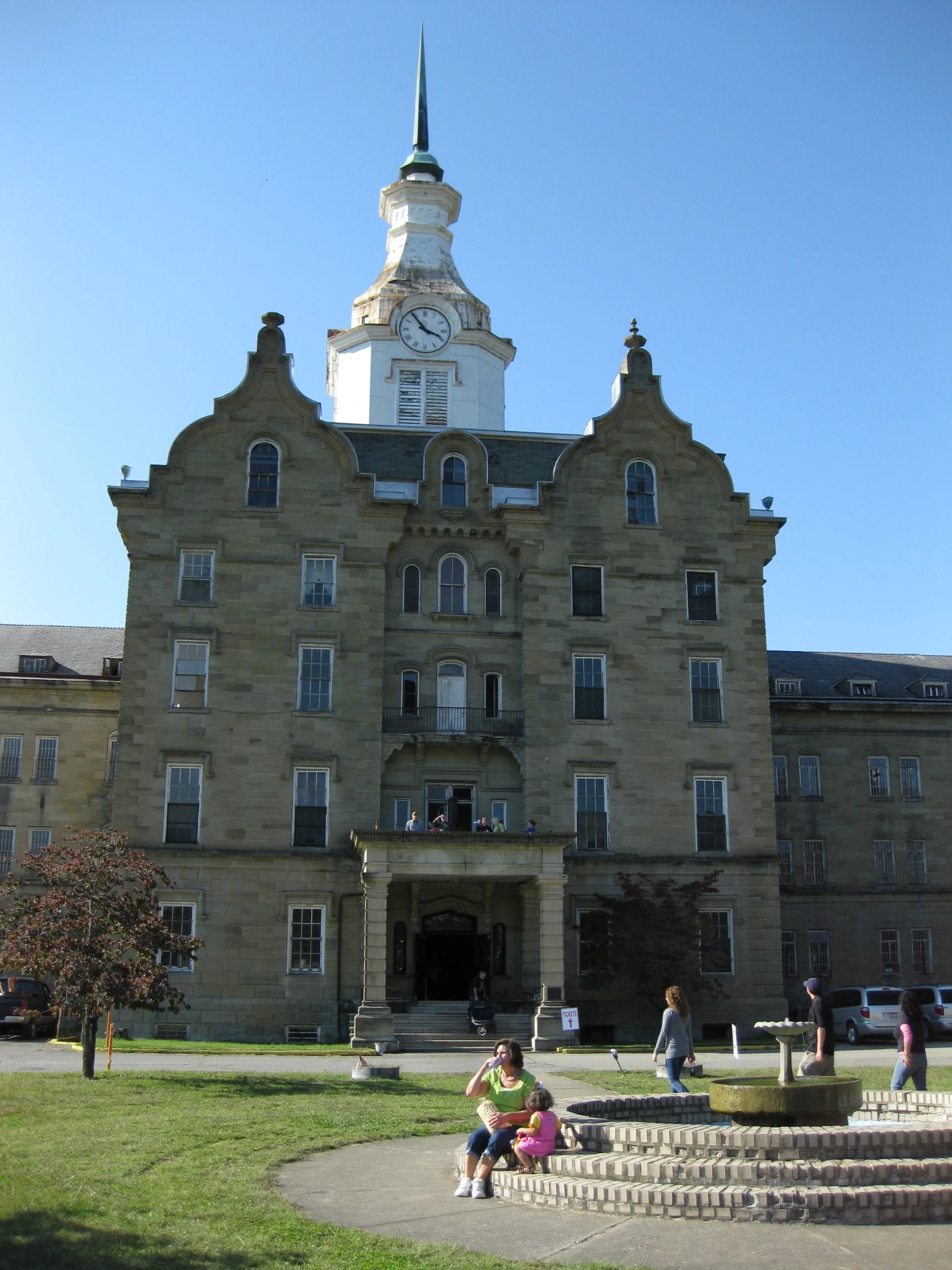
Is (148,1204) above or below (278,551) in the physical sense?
below

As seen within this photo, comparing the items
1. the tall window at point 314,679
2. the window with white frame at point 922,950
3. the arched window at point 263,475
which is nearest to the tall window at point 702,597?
the tall window at point 314,679

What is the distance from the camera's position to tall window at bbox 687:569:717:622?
44.9 m

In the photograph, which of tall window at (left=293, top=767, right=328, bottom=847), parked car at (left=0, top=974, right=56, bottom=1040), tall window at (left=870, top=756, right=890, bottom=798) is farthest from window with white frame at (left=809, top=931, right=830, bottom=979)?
parked car at (left=0, top=974, right=56, bottom=1040)

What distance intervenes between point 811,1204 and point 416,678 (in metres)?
32.9

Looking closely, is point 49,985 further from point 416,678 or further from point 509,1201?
point 509,1201

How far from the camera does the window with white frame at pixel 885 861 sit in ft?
171

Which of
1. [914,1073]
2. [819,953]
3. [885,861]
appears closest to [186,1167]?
[914,1073]

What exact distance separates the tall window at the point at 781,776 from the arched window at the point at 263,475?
22.2m

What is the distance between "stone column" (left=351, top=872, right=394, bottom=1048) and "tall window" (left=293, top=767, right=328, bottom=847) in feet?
11.0

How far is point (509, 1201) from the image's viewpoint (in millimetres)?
12859

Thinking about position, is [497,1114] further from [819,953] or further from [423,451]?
[819,953]

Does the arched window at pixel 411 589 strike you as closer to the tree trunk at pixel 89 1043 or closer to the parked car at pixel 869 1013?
the parked car at pixel 869 1013

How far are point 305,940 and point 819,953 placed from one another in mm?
21203

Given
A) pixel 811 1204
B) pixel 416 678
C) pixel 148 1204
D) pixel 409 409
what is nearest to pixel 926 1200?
pixel 811 1204
